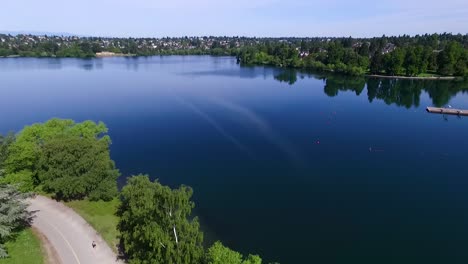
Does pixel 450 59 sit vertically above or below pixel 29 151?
above

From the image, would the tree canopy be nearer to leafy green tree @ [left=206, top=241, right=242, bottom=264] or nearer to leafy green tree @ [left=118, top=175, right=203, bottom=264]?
leafy green tree @ [left=118, top=175, right=203, bottom=264]

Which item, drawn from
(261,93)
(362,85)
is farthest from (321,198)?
(362,85)

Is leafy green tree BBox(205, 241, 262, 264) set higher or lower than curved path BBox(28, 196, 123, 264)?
higher

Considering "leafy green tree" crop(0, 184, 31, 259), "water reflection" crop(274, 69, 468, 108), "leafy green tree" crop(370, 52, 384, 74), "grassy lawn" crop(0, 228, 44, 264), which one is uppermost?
"leafy green tree" crop(370, 52, 384, 74)

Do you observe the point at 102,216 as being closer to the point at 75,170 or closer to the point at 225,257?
the point at 75,170

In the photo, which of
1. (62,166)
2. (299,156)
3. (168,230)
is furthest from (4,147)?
(299,156)

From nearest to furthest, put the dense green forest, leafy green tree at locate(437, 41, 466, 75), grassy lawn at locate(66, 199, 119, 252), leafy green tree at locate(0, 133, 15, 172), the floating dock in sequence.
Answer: the dense green forest
grassy lawn at locate(66, 199, 119, 252)
leafy green tree at locate(0, 133, 15, 172)
the floating dock
leafy green tree at locate(437, 41, 466, 75)

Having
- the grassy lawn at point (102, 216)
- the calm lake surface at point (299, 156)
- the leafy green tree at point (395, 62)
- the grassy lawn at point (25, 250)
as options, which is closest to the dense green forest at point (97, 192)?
the grassy lawn at point (102, 216)

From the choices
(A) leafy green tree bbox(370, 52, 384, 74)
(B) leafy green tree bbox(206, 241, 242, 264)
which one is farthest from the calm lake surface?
(A) leafy green tree bbox(370, 52, 384, 74)
